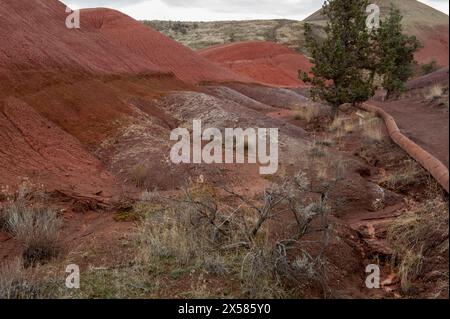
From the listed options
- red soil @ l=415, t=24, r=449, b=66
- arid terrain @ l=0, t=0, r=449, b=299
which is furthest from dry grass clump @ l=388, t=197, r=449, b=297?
red soil @ l=415, t=24, r=449, b=66

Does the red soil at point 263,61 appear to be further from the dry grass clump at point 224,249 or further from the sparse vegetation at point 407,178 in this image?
the dry grass clump at point 224,249

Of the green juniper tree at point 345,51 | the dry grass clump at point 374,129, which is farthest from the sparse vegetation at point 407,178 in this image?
the green juniper tree at point 345,51

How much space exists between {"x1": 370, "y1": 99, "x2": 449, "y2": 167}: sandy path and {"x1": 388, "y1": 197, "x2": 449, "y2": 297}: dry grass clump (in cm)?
77

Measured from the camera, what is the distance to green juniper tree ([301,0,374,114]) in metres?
14.3

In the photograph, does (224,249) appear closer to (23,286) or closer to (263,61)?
(23,286)

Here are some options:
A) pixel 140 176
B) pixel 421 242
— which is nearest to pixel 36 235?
pixel 140 176

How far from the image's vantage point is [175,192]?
7.66 metres

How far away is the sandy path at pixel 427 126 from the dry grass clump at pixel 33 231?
195 inches

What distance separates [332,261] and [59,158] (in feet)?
19.6

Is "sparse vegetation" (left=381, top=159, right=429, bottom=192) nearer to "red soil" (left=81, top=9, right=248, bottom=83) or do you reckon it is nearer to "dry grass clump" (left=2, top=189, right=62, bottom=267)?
"dry grass clump" (left=2, top=189, right=62, bottom=267)

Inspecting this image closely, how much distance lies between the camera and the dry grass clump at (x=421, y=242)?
4551 millimetres

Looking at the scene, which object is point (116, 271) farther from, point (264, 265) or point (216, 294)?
point (264, 265)

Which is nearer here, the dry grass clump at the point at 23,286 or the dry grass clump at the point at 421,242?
the dry grass clump at the point at 23,286
